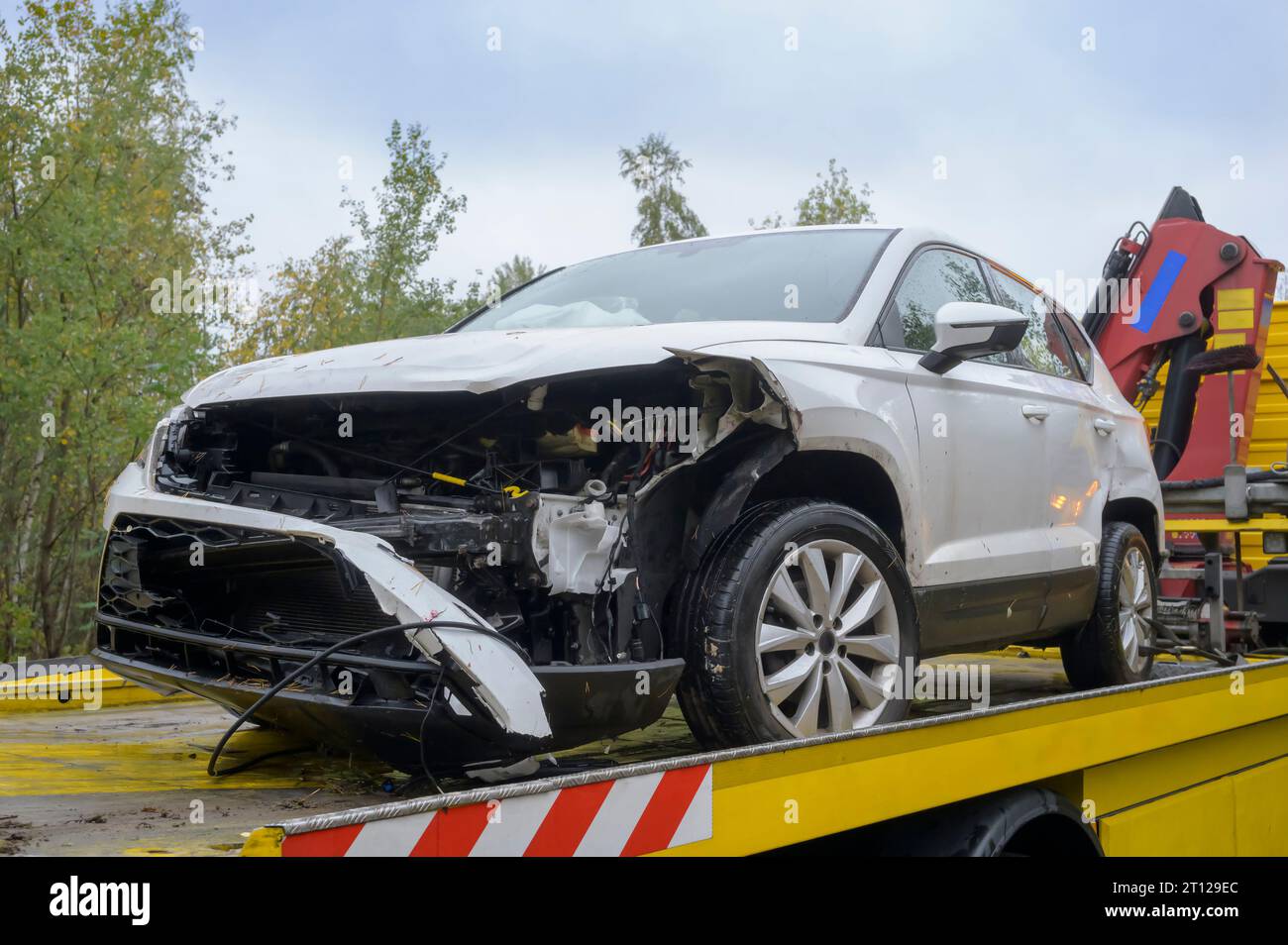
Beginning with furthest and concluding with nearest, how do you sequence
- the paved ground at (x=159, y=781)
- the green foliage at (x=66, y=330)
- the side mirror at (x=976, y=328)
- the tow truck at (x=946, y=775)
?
the green foliage at (x=66, y=330), the side mirror at (x=976, y=328), the paved ground at (x=159, y=781), the tow truck at (x=946, y=775)

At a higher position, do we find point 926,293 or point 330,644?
point 926,293

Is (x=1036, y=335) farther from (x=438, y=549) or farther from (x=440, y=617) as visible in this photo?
(x=440, y=617)

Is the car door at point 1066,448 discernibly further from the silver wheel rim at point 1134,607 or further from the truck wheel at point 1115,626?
the silver wheel rim at point 1134,607

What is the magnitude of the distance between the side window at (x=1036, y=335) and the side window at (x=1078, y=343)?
0.23 feet

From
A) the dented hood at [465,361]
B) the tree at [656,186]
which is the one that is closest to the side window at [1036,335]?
the dented hood at [465,361]

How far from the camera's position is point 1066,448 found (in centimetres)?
420

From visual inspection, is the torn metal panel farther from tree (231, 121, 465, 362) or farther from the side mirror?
tree (231, 121, 465, 362)

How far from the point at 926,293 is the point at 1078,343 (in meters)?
1.43

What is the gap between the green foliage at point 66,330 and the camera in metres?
12.3

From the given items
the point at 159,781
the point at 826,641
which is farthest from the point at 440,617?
the point at 826,641

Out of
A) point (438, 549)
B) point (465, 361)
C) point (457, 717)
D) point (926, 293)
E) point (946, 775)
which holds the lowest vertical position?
point (946, 775)

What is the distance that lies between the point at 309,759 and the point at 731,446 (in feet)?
4.38

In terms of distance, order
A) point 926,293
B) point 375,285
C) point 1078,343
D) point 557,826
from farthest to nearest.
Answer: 1. point 375,285
2. point 1078,343
3. point 926,293
4. point 557,826
